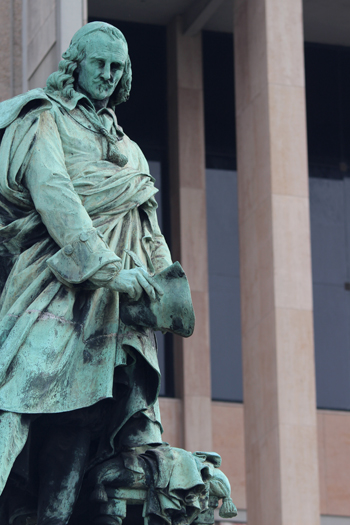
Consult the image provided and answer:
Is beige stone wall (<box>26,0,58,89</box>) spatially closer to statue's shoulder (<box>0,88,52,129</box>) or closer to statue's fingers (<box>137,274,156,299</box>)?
statue's shoulder (<box>0,88,52,129</box>)

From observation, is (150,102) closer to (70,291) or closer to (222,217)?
(222,217)

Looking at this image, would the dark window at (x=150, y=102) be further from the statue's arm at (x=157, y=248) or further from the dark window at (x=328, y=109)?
the statue's arm at (x=157, y=248)

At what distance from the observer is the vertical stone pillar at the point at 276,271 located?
68.1 ft

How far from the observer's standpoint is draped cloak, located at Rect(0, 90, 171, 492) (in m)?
6.29

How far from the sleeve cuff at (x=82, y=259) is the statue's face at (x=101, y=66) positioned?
91cm

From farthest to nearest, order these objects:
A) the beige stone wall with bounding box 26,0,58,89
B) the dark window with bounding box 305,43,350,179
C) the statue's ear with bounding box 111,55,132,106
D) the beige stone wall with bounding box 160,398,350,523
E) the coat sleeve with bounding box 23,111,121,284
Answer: the dark window with bounding box 305,43,350,179 < the beige stone wall with bounding box 160,398,350,523 < the beige stone wall with bounding box 26,0,58,89 < the statue's ear with bounding box 111,55,132,106 < the coat sleeve with bounding box 23,111,121,284

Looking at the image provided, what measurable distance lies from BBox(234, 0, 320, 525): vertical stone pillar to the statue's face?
14.1 metres

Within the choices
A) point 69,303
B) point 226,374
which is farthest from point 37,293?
point 226,374

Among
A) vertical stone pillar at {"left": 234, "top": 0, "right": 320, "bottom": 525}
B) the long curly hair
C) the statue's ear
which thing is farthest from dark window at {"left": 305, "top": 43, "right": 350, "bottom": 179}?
the long curly hair

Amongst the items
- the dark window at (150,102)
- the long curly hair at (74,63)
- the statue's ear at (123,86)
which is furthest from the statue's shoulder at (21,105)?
the dark window at (150,102)

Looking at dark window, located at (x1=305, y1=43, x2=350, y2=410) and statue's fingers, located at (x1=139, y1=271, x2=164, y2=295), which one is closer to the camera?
statue's fingers, located at (x1=139, y1=271, x2=164, y2=295)

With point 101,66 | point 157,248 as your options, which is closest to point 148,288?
point 157,248

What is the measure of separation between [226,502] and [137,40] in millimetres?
22117

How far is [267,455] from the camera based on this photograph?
21.0 meters
